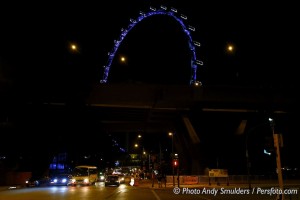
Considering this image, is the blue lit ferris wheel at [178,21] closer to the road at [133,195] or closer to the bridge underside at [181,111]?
the bridge underside at [181,111]

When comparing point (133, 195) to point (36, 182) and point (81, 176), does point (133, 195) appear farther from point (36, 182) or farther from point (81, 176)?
point (36, 182)

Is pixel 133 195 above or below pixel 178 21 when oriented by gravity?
below

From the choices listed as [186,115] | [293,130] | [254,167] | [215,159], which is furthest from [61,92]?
[293,130]

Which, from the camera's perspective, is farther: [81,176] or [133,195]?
[81,176]

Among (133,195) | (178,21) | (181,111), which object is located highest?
(178,21)

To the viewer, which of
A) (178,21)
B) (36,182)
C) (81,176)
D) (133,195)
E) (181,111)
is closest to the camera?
(133,195)

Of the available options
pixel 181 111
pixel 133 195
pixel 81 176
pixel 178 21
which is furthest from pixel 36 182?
pixel 178 21

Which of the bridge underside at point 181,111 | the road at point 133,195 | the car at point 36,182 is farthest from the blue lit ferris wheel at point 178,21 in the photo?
the road at point 133,195

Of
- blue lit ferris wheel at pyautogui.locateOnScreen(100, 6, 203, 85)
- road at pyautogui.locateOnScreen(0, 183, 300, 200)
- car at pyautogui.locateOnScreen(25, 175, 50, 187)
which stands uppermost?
blue lit ferris wheel at pyautogui.locateOnScreen(100, 6, 203, 85)

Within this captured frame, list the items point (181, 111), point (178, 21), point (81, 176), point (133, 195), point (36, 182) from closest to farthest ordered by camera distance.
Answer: point (133, 195) < point (81, 176) < point (36, 182) < point (181, 111) < point (178, 21)

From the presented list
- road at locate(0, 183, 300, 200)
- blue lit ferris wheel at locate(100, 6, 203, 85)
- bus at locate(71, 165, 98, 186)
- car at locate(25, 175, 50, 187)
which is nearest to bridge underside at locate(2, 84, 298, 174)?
blue lit ferris wheel at locate(100, 6, 203, 85)

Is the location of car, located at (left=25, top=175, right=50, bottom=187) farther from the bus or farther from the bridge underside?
the bridge underside

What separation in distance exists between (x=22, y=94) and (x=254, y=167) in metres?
42.6

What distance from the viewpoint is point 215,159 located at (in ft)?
224
